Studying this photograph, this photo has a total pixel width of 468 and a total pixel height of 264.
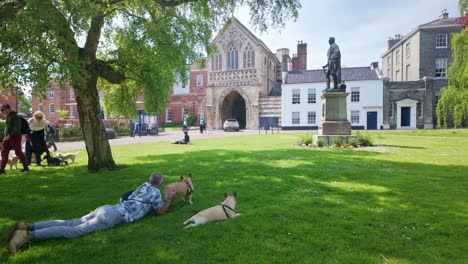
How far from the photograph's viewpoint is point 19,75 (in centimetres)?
762

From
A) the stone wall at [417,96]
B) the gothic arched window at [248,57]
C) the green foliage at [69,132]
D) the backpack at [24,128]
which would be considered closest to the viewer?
the backpack at [24,128]

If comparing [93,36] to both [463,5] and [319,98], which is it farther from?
[319,98]

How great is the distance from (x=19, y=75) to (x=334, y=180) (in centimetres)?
821

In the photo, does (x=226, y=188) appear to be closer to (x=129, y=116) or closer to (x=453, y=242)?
(x=453, y=242)

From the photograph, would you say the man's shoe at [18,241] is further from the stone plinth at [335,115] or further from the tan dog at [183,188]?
the stone plinth at [335,115]

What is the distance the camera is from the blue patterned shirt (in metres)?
4.95

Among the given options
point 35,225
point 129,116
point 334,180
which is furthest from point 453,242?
point 129,116

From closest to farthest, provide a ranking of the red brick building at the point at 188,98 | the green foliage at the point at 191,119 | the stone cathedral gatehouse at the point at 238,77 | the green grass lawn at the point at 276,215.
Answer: the green grass lawn at the point at 276,215, the stone cathedral gatehouse at the point at 238,77, the green foliage at the point at 191,119, the red brick building at the point at 188,98

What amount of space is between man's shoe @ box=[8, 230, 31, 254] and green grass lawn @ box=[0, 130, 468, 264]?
0.10m

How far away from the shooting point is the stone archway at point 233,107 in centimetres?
4883

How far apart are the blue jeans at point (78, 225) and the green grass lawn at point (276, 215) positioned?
102 millimetres

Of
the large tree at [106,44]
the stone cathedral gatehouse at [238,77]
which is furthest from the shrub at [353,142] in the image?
the stone cathedral gatehouse at [238,77]

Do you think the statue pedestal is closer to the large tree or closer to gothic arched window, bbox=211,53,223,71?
the large tree

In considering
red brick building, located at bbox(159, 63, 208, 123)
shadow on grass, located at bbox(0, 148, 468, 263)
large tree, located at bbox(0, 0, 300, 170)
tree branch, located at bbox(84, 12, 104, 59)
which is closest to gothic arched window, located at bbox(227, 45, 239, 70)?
red brick building, located at bbox(159, 63, 208, 123)
